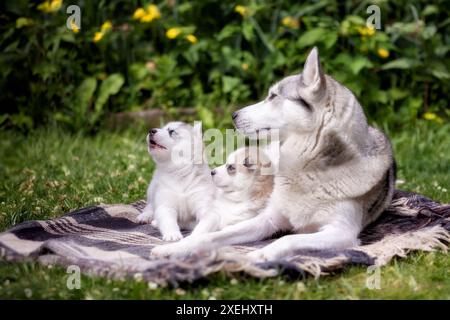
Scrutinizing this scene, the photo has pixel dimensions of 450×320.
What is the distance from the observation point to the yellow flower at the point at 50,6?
21.2ft

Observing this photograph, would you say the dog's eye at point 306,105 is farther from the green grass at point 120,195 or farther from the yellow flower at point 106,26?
the yellow flower at point 106,26

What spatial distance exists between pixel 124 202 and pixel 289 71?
9.54 ft

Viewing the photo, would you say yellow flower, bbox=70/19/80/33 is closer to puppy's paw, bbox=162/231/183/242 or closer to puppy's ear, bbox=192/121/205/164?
puppy's ear, bbox=192/121/205/164

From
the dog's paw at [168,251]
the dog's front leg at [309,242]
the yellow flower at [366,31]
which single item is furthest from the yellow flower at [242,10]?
the dog's paw at [168,251]

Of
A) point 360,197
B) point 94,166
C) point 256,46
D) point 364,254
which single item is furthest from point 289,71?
point 364,254

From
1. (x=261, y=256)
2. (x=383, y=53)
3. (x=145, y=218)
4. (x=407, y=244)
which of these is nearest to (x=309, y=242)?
(x=261, y=256)

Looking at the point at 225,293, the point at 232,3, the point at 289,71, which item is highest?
the point at 232,3

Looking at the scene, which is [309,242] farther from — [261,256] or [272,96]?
[272,96]

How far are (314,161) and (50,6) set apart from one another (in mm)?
4111

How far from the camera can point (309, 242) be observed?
333 centimetres

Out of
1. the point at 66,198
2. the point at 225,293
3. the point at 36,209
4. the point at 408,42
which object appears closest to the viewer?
the point at 225,293

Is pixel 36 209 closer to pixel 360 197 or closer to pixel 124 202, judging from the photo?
pixel 124 202

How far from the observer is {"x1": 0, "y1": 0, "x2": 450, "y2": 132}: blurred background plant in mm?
6609

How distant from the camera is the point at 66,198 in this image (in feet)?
15.1
